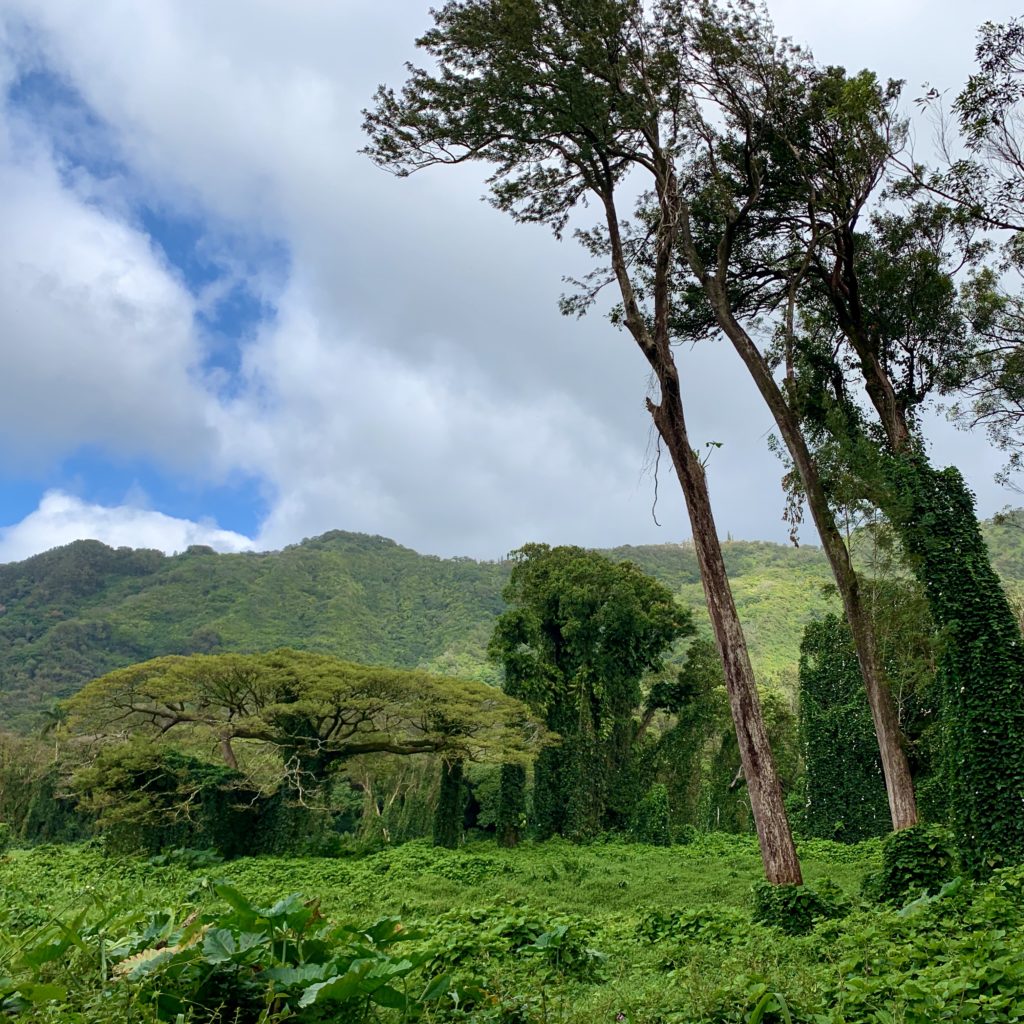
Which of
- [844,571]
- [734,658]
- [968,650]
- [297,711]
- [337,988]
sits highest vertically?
[844,571]

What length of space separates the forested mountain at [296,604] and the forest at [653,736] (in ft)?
63.6

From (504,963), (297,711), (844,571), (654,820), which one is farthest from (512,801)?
(504,963)

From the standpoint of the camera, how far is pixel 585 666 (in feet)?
80.7

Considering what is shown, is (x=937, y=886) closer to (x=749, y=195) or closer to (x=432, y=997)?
(x=432, y=997)

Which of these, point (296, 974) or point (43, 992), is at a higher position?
point (43, 992)

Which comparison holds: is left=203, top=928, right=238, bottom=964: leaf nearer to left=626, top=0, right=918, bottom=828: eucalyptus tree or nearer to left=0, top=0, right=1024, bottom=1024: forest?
left=0, top=0, right=1024, bottom=1024: forest

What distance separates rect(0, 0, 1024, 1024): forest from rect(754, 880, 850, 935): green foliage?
3 centimetres

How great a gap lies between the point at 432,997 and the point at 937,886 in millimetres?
7787

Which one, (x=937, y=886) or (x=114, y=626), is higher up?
(x=114, y=626)

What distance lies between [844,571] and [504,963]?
818cm

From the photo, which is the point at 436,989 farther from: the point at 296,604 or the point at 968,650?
the point at 296,604

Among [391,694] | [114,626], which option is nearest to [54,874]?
[391,694]

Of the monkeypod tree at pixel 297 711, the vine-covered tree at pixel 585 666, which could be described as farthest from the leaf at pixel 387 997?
the vine-covered tree at pixel 585 666

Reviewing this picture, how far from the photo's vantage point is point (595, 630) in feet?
81.1
